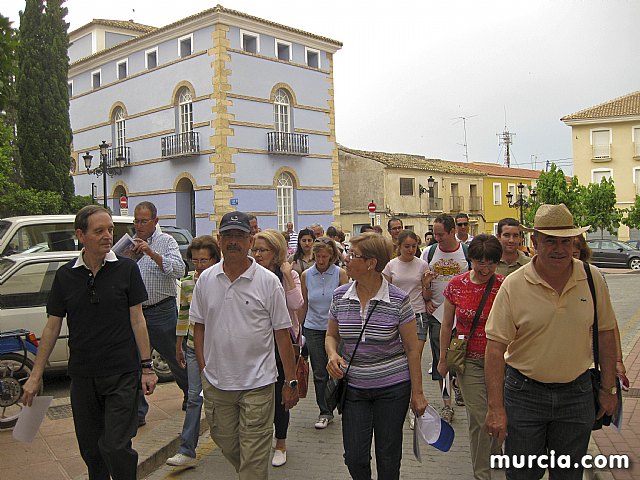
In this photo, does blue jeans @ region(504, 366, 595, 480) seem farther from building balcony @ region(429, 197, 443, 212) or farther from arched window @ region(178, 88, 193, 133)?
building balcony @ region(429, 197, 443, 212)

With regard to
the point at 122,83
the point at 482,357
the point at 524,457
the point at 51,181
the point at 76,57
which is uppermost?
the point at 76,57

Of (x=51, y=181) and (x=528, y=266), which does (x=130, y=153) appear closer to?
(x=51, y=181)

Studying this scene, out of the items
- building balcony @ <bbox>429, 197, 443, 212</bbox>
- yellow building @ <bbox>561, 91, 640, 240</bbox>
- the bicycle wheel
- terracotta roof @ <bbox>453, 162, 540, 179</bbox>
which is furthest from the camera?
terracotta roof @ <bbox>453, 162, 540, 179</bbox>

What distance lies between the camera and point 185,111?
3059 centimetres

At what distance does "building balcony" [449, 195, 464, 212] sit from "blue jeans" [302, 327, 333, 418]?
39.7 m

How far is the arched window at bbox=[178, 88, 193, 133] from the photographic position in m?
30.2

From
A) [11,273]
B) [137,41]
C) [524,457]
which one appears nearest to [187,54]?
[137,41]

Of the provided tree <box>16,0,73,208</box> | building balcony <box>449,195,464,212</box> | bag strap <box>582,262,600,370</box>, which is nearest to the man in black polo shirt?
bag strap <box>582,262,600,370</box>

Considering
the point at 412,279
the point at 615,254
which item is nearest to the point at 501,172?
the point at 615,254

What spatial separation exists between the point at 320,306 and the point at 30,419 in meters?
2.93

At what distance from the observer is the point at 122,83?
3369cm

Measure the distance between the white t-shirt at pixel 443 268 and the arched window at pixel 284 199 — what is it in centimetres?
2436

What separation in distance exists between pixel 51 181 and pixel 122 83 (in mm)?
9314

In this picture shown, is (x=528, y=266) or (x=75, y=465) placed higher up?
(x=528, y=266)
